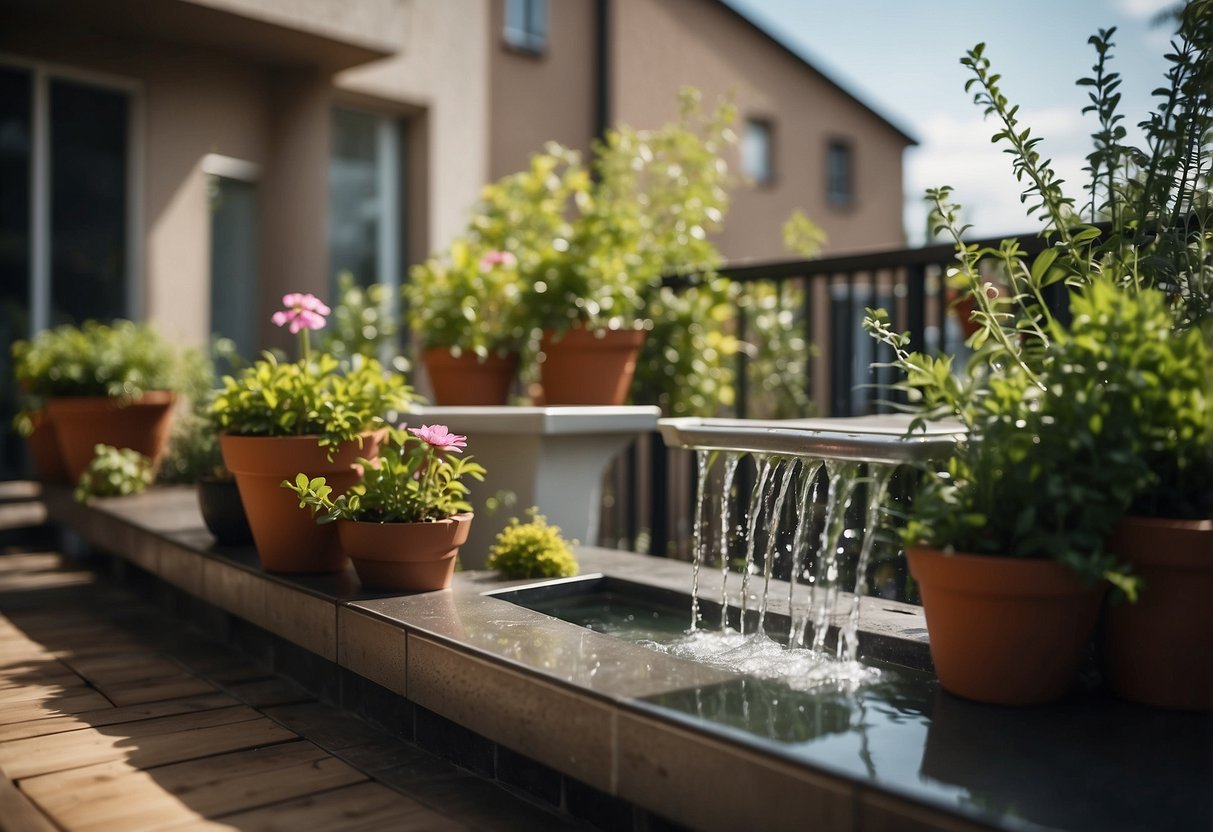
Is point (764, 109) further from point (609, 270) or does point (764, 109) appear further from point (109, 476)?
point (109, 476)

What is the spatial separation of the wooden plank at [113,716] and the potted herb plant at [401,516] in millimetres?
482

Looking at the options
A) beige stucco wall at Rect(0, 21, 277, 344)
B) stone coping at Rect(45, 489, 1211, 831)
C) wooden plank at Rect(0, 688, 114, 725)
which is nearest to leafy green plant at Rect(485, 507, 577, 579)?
stone coping at Rect(45, 489, 1211, 831)

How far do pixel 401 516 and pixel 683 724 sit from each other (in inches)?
45.8

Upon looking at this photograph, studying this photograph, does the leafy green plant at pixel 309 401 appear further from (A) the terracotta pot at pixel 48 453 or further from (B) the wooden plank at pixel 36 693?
(A) the terracotta pot at pixel 48 453

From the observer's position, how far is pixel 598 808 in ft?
6.18

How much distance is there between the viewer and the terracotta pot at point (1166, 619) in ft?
5.62

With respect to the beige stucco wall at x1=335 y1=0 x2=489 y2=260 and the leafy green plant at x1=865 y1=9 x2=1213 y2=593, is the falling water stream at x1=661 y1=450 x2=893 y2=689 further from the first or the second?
the beige stucco wall at x1=335 y1=0 x2=489 y2=260

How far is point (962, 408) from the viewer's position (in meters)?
1.82

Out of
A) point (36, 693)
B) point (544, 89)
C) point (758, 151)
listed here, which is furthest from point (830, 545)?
point (758, 151)

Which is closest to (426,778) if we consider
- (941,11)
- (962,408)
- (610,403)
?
(962,408)

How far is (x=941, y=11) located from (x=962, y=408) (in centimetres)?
201

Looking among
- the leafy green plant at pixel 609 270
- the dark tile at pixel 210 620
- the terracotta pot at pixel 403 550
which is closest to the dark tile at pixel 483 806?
the terracotta pot at pixel 403 550

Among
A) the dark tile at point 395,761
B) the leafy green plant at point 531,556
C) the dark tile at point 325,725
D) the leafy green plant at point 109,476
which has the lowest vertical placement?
the dark tile at point 395,761

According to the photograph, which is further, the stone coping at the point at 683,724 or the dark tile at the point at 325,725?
the dark tile at the point at 325,725
